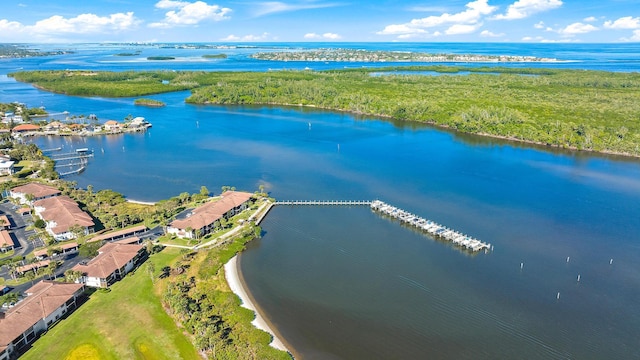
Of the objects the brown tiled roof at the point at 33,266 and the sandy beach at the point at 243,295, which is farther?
the brown tiled roof at the point at 33,266

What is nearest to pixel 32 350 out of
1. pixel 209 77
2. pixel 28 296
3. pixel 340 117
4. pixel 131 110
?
pixel 28 296

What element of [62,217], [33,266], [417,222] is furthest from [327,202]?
[33,266]

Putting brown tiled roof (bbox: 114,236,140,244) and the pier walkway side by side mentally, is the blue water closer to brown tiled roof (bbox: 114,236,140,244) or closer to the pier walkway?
the pier walkway

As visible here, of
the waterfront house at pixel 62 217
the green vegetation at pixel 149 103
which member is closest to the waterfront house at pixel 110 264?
the waterfront house at pixel 62 217

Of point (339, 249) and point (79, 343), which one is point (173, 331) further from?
point (339, 249)

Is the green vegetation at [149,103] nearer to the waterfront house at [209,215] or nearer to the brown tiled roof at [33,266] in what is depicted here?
the waterfront house at [209,215]
